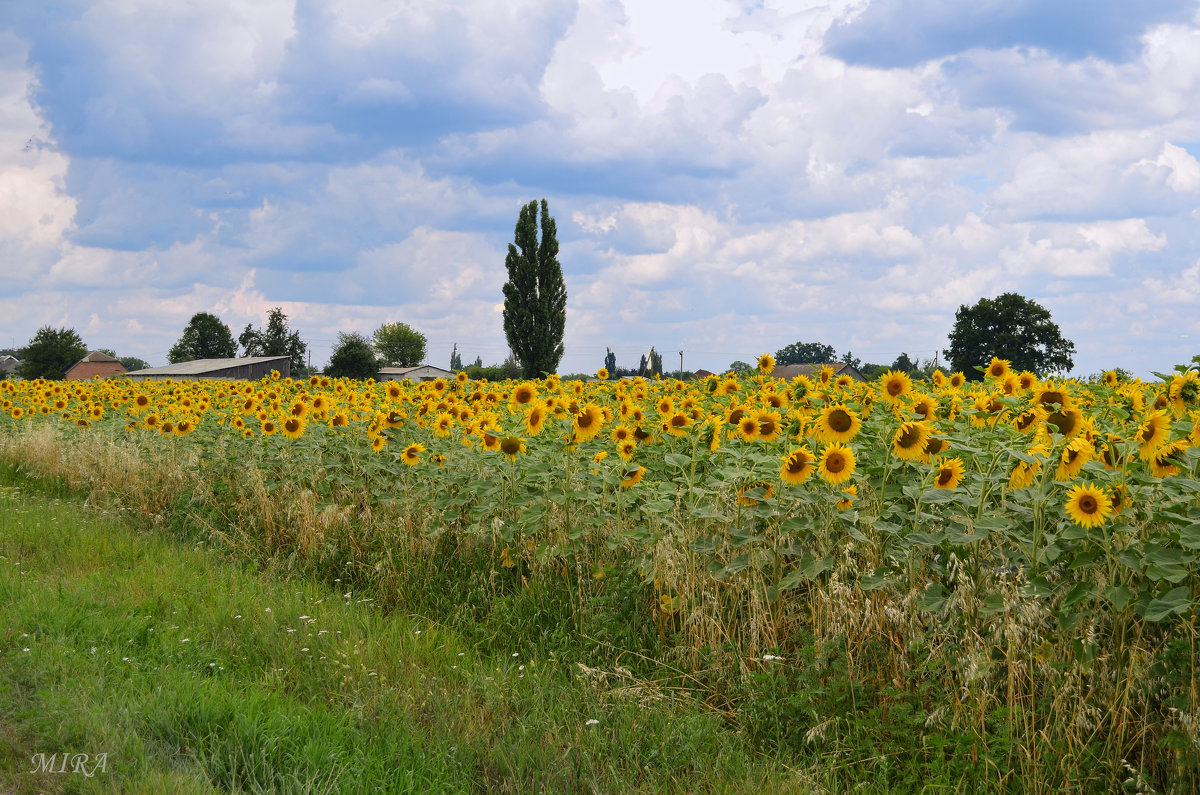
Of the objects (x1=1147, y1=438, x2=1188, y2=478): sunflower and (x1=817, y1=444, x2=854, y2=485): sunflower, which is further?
(x1=817, y1=444, x2=854, y2=485): sunflower

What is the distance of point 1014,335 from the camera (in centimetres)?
5703

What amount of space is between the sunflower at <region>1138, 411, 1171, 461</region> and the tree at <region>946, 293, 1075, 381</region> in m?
56.5

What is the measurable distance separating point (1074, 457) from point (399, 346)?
363ft

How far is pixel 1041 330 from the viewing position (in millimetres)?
56906

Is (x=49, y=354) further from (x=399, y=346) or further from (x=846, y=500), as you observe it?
(x=846, y=500)

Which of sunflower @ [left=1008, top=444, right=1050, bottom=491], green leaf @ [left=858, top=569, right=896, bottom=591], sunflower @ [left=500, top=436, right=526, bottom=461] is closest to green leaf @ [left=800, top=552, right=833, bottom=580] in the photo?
green leaf @ [left=858, top=569, right=896, bottom=591]

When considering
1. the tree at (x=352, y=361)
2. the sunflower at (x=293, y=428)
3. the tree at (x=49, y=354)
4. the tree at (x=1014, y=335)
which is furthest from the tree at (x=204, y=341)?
the sunflower at (x=293, y=428)

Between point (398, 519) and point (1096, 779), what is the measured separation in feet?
16.1

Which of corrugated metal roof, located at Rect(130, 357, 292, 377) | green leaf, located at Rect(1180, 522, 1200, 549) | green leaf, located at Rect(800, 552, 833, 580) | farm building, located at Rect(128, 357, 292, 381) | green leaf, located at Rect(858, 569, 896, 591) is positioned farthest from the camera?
farm building, located at Rect(128, 357, 292, 381)

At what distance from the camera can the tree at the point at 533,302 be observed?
49.7m

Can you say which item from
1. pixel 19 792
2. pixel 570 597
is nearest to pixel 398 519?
pixel 570 597

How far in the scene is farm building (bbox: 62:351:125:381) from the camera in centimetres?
8261

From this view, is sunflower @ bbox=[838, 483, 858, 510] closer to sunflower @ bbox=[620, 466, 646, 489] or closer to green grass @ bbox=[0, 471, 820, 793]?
green grass @ bbox=[0, 471, 820, 793]

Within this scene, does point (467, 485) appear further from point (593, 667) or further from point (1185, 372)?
point (1185, 372)
